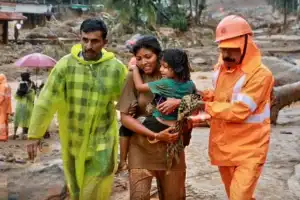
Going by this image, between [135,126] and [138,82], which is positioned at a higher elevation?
[138,82]

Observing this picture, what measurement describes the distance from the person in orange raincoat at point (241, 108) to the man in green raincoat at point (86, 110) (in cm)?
83

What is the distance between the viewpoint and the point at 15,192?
5.45 metres

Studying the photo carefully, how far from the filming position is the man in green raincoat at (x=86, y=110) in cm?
427

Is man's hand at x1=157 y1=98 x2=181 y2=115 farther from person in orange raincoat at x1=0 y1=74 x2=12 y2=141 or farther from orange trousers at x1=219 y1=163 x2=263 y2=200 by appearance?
person in orange raincoat at x1=0 y1=74 x2=12 y2=141

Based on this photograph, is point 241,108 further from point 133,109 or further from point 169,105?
point 133,109

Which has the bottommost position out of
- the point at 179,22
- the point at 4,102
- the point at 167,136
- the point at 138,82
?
the point at 4,102

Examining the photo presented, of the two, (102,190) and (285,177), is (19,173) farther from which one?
(285,177)

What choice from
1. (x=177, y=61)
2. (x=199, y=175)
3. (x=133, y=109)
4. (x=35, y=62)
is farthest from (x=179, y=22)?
(x=177, y=61)

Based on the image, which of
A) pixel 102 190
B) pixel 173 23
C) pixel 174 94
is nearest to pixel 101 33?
pixel 174 94

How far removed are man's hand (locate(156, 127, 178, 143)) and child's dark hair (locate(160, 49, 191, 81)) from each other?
1.14 feet

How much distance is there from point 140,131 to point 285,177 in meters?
2.58

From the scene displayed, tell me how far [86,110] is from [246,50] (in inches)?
48.4

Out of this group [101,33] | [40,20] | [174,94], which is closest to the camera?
[174,94]

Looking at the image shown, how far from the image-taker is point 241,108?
12.3ft
